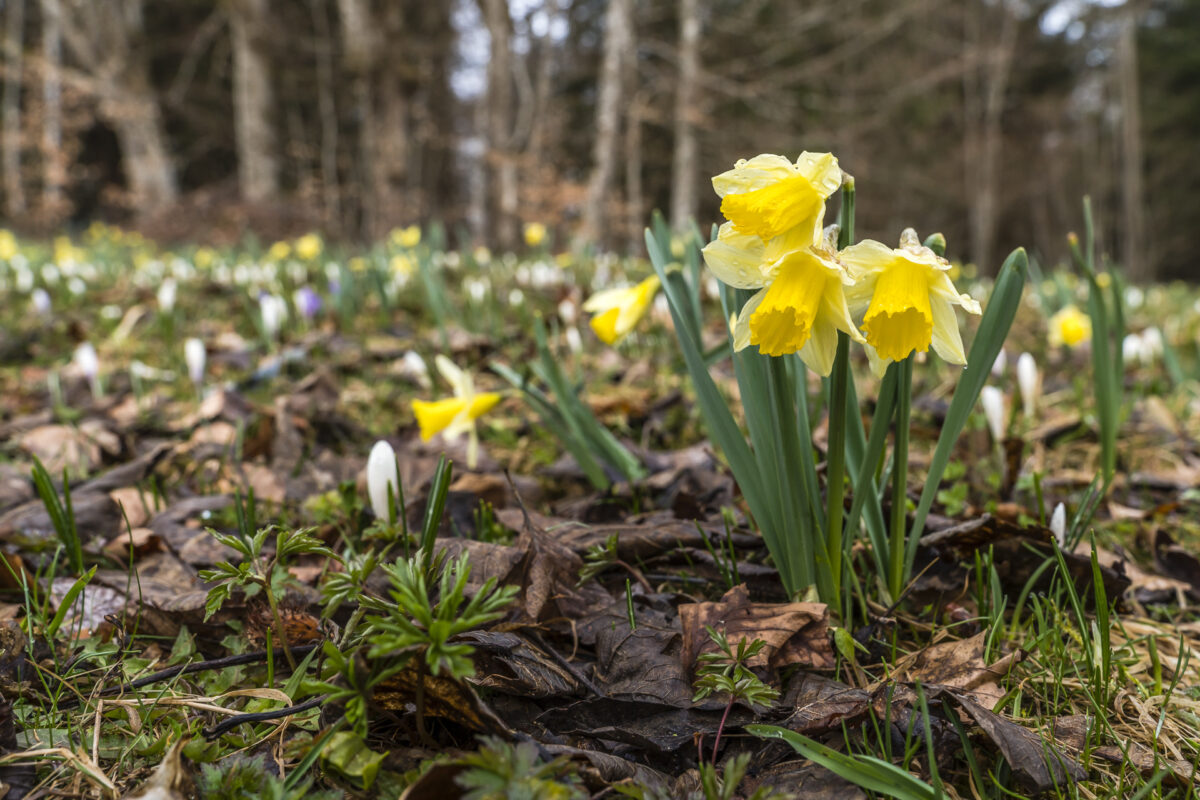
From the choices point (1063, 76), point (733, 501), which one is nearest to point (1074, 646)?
point (733, 501)

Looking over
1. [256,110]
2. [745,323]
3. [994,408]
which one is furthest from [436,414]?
[256,110]

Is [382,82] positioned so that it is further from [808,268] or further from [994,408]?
[808,268]

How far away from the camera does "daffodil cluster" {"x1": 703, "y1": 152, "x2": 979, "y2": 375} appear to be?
0.85 m

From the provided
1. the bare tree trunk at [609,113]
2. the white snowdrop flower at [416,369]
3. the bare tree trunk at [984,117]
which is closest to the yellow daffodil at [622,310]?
the white snowdrop flower at [416,369]

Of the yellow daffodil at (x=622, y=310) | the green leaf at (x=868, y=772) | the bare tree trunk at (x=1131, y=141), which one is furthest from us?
the bare tree trunk at (x=1131, y=141)

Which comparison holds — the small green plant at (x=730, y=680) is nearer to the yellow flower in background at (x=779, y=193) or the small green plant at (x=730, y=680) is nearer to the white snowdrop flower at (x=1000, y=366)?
the yellow flower in background at (x=779, y=193)

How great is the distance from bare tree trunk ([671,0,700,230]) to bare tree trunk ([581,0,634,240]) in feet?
3.75

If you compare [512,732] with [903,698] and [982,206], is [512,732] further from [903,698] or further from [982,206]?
[982,206]

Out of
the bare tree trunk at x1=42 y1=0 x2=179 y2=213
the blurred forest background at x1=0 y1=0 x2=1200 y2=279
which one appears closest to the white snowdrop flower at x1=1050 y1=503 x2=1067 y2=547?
the blurred forest background at x1=0 y1=0 x2=1200 y2=279

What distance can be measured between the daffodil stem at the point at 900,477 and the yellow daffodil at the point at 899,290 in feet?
0.51

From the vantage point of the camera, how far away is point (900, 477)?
44.0 inches

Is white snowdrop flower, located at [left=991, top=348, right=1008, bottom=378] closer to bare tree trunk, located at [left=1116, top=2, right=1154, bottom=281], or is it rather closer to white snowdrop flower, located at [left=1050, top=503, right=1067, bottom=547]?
white snowdrop flower, located at [left=1050, top=503, right=1067, bottom=547]

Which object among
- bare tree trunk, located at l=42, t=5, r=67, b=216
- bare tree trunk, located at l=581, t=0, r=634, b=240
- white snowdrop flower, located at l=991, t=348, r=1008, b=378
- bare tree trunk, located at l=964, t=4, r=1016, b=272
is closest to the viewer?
white snowdrop flower, located at l=991, t=348, r=1008, b=378

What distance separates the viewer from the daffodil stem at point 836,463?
978 millimetres
